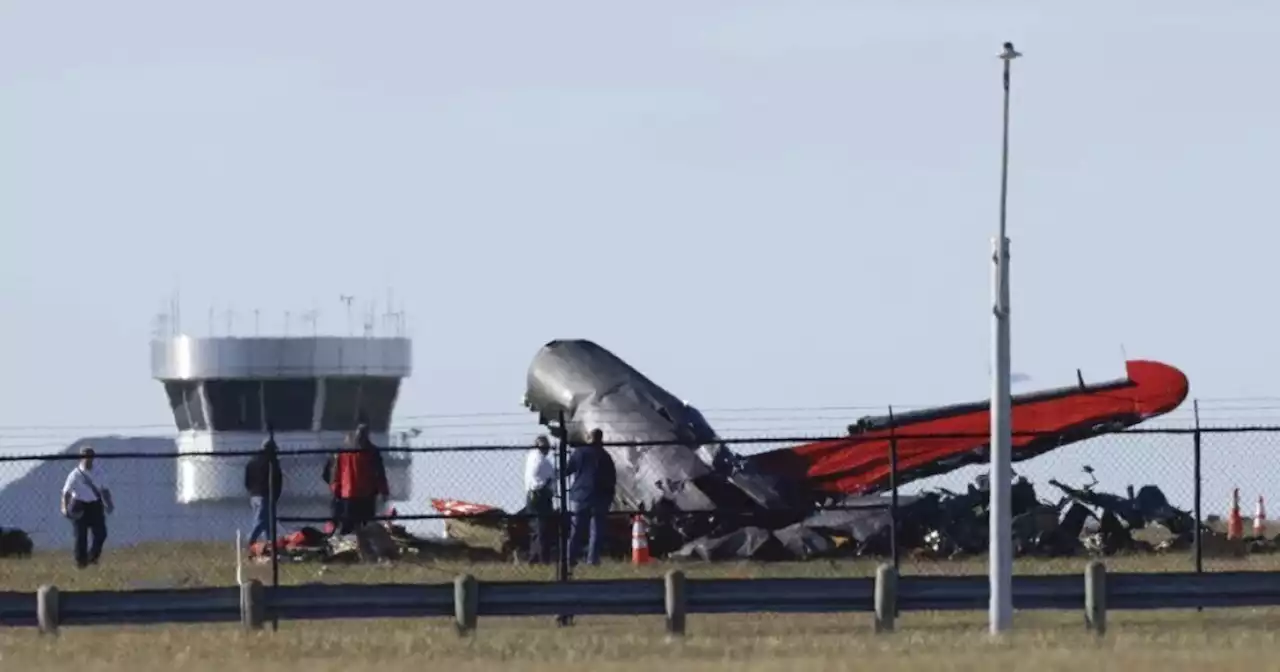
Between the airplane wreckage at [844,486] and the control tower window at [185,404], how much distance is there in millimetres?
39339

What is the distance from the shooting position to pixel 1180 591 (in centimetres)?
2811

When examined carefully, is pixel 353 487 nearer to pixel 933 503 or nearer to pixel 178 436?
pixel 933 503

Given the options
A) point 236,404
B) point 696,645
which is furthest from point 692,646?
point 236,404

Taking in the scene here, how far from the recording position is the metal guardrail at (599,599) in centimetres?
2780

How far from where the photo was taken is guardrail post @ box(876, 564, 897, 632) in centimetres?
2769

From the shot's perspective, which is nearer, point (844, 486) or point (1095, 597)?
point (1095, 597)

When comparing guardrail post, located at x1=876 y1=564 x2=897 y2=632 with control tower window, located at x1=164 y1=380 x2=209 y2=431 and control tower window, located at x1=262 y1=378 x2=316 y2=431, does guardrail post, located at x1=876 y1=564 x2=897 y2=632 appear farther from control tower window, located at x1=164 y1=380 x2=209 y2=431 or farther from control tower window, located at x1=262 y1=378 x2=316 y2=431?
control tower window, located at x1=164 y1=380 x2=209 y2=431

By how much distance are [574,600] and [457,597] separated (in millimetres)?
1089

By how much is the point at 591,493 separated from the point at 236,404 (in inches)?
1809

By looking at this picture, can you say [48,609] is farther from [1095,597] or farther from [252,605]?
[1095,597]

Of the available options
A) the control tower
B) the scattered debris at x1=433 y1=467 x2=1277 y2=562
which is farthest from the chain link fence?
the control tower

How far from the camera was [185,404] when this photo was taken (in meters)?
81.8

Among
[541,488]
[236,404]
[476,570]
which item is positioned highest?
[541,488]

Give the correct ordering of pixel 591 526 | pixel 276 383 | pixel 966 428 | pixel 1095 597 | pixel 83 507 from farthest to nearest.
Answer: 1. pixel 276 383
2. pixel 966 428
3. pixel 83 507
4. pixel 591 526
5. pixel 1095 597
